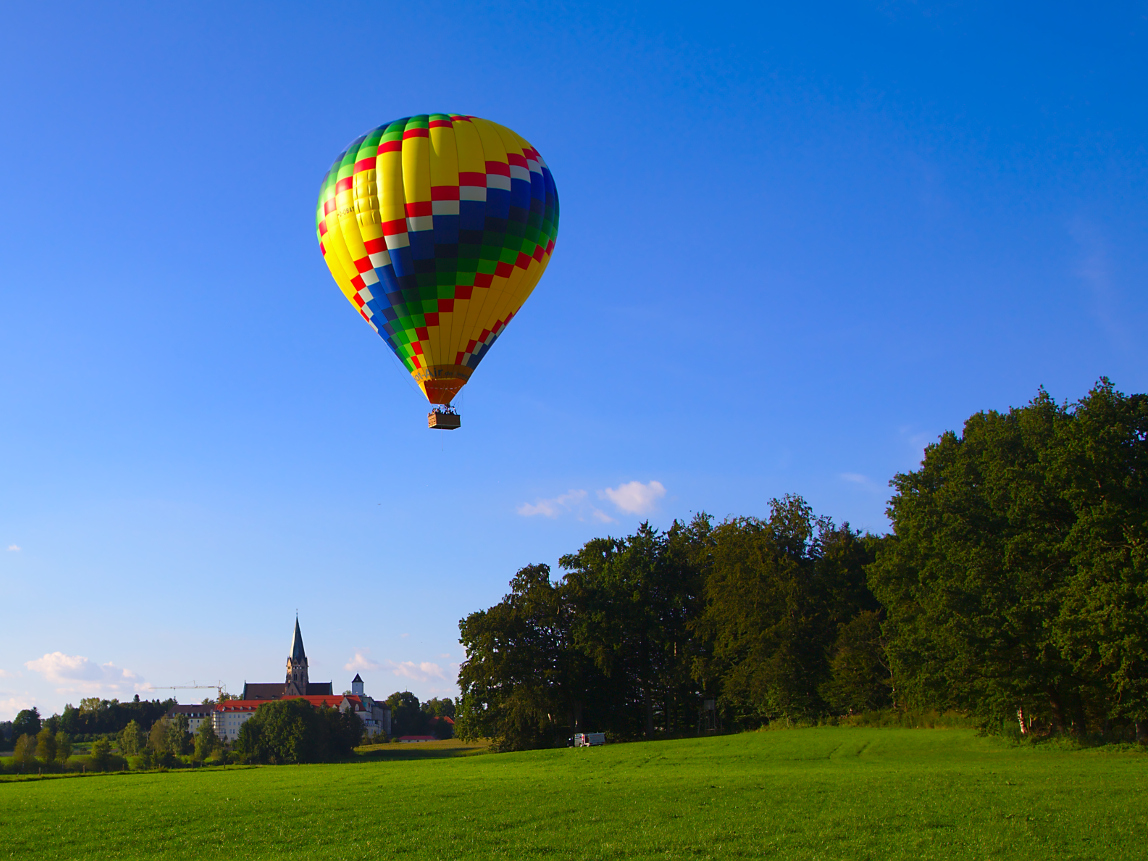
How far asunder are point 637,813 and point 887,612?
41.8 metres

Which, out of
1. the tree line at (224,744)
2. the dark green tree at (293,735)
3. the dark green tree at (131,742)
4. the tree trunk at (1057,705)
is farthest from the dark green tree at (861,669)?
the dark green tree at (131,742)

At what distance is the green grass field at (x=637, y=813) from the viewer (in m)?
15.2

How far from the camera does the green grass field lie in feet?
49.9

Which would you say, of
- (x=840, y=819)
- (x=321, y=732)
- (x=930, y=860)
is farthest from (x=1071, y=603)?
A: (x=321, y=732)

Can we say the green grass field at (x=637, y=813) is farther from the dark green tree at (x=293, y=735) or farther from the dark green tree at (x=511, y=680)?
the dark green tree at (x=293, y=735)

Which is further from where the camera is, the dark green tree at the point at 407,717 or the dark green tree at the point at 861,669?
the dark green tree at the point at 407,717

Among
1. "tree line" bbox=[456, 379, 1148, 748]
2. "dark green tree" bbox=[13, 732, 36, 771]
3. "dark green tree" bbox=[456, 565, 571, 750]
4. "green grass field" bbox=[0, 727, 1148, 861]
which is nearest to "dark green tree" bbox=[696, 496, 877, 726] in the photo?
"tree line" bbox=[456, 379, 1148, 748]

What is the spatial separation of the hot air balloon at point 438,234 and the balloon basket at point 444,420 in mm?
35

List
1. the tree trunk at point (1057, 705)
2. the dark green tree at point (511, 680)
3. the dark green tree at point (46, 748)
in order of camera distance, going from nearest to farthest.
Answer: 1. the tree trunk at point (1057, 705)
2. the dark green tree at point (511, 680)
3. the dark green tree at point (46, 748)

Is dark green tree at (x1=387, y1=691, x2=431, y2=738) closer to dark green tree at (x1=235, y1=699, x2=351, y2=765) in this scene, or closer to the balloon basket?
dark green tree at (x1=235, y1=699, x2=351, y2=765)

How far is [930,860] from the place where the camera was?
13.6 m

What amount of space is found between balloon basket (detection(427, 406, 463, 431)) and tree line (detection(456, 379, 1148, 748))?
21.1 metres

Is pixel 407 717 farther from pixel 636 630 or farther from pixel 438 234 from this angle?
pixel 438 234

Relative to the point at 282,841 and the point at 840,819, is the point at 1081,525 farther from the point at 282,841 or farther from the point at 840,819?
the point at 282,841
